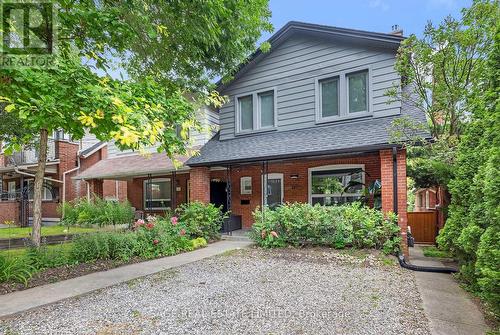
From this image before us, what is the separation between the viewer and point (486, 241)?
3713 millimetres

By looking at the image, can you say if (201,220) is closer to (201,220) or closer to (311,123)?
(201,220)


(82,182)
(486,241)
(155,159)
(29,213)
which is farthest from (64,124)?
(29,213)

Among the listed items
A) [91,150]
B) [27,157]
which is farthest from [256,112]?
[27,157]

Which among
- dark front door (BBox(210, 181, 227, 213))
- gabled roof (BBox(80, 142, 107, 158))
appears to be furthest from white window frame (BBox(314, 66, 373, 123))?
gabled roof (BBox(80, 142, 107, 158))

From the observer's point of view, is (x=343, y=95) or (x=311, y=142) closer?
(x=311, y=142)

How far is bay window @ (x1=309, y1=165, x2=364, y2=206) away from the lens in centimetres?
1037

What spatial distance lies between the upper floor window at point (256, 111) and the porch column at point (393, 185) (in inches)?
180

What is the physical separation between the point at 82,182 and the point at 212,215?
38.8ft

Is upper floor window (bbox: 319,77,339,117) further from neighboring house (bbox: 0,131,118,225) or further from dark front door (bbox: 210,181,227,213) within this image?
neighboring house (bbox: 0,131,118,225)

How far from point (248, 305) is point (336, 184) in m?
7.32

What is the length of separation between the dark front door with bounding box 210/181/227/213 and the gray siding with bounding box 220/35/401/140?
2382 millimetres

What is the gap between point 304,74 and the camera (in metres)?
10.7

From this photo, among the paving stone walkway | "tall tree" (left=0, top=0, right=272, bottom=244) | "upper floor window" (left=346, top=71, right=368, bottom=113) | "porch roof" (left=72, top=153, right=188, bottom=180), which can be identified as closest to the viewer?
the paving stone walkway

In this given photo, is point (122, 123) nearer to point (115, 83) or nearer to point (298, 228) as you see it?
point (115, 83)
